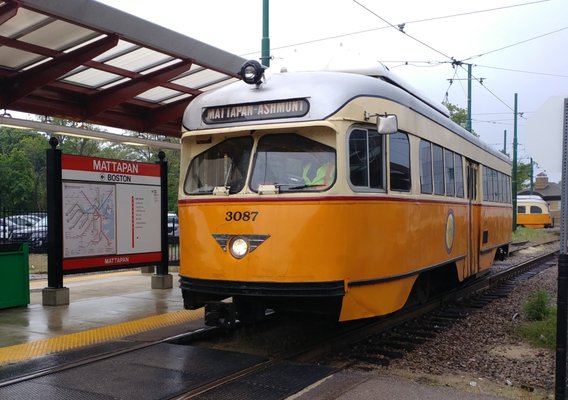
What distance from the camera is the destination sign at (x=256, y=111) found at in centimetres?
604

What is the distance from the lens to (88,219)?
988 centimetres

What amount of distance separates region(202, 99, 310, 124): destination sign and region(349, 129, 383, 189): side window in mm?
637

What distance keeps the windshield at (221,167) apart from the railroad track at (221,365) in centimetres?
187

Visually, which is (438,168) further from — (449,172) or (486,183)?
(486,183)

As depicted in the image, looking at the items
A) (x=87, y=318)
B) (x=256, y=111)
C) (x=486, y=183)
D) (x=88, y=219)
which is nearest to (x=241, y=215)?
(x=256, y=111)

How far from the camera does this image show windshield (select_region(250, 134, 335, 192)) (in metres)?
5.96

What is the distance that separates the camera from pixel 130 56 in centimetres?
925

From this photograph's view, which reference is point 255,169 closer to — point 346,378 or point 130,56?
point 346,378

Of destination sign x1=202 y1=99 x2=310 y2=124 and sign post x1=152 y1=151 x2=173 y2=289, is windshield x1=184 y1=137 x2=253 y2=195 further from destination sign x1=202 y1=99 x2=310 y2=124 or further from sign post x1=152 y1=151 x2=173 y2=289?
sign post x1=152 y1=151 x2=173 y2=289

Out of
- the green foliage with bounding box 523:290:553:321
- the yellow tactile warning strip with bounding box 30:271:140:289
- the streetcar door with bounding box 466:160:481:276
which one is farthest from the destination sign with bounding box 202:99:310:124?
the yellow tactile warning strip with bounding box 30:271:140:289

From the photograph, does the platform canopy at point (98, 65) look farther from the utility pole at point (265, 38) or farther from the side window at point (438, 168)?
the side window at point (438, 168)

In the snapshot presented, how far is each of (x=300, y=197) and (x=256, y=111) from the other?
1154 millimetres

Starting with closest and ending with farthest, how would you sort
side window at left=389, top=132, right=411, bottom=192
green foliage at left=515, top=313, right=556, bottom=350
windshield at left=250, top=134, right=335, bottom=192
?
windshield at left=250, top=134, right=335, bottom=192 < side window at left=389, top=132, right=411, bottom=192 < green foliage at left=515, top=313, right=556, bottom=350

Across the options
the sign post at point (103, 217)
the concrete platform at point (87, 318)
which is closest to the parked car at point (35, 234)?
the concrete platform at point (87, 318)
